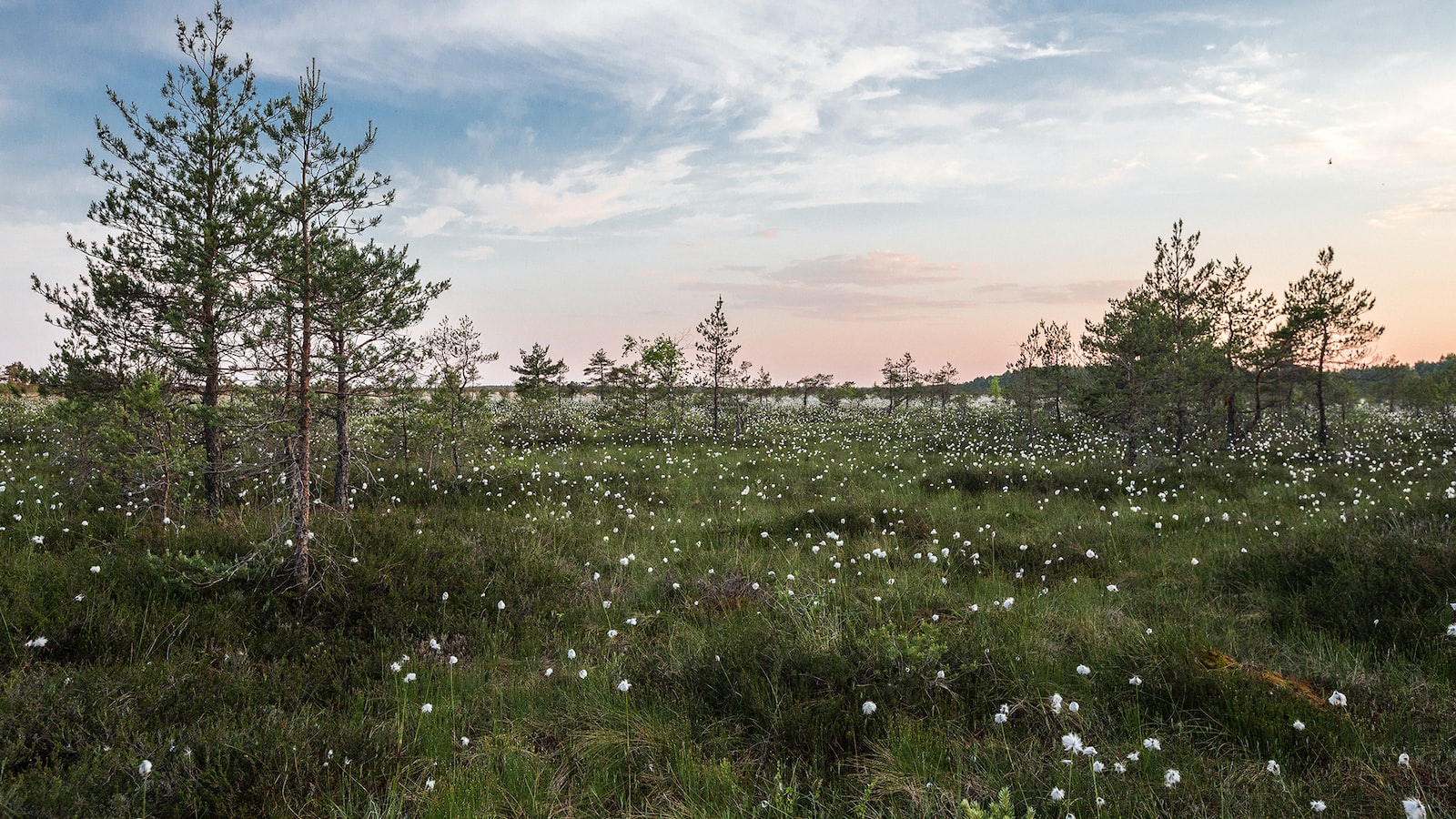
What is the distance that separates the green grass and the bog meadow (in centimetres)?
3

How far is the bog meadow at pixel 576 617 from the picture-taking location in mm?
3137

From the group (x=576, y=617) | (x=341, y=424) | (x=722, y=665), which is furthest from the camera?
(x=341, y=424)

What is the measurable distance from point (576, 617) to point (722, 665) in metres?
2.14

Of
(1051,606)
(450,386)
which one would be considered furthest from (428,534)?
(1051,606)

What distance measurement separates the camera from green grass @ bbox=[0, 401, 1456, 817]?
3.07 metres

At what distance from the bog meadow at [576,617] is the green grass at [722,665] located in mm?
30

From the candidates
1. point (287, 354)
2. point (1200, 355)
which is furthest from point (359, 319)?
point (1200, 355)

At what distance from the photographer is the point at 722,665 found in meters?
4.28

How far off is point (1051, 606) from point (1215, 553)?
3.42 m

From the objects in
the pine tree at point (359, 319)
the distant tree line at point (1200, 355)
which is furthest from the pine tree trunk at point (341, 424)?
the distant tree line at point (1200, 355)

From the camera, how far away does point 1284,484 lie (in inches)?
465

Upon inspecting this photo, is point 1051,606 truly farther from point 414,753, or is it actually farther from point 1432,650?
point 414,753

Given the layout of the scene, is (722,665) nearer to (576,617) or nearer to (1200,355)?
(576,617)

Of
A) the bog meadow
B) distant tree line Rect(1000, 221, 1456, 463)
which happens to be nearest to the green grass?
the bog meadow
